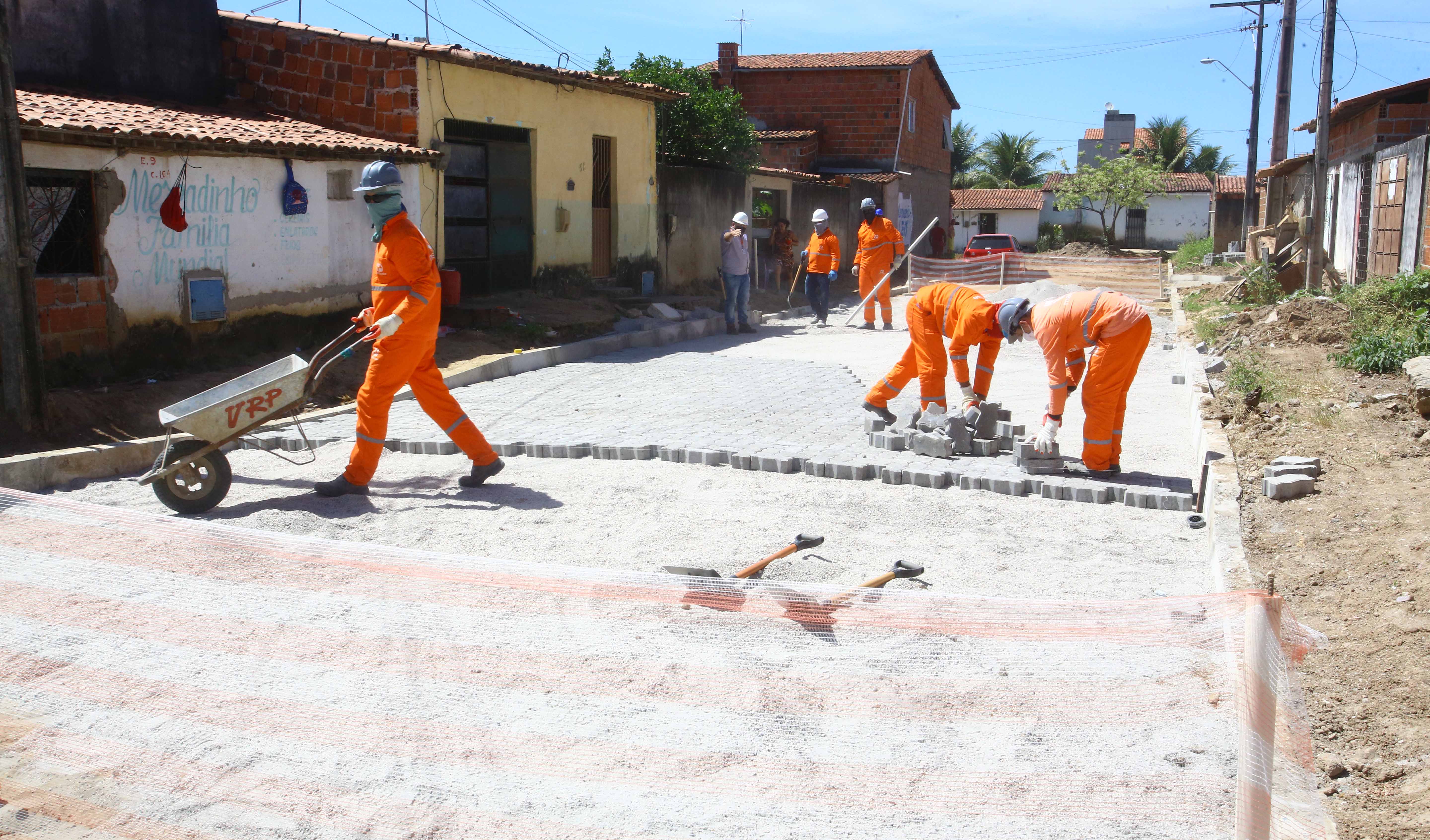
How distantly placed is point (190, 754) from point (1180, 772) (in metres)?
2.91

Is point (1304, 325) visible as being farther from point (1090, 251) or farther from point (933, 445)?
point (1090, 251)

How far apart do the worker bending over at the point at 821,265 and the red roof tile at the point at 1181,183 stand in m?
35.8

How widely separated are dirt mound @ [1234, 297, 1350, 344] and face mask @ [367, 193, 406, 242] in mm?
8860

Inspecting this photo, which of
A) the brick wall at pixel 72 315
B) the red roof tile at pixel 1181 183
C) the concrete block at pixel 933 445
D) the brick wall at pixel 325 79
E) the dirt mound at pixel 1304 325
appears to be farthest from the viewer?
the red roof tile at pixel 1181 183

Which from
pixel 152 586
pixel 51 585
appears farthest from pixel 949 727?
pixel 51 585

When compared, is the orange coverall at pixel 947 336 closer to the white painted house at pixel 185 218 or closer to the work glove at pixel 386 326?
the work glove at pixel 386 326

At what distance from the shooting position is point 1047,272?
2361 centimetres

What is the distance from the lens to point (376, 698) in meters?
3.48

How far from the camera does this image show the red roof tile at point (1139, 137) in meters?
53.4

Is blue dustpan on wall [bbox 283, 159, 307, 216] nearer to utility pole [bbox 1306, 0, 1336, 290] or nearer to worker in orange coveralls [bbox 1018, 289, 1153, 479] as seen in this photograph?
worker in orange coveralls [bbox 1018, 289, 1153, 479]

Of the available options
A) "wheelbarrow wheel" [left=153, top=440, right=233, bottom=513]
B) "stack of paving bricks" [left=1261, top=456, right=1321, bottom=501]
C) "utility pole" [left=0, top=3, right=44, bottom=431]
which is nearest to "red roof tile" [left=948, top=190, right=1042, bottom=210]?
"stack of paving bricks" [left=1261, top=456, right=1321, bottom=501]

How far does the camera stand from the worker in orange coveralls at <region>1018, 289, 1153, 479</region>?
6.58 metres

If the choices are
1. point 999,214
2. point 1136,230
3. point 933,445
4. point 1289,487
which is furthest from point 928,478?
point 1136,230

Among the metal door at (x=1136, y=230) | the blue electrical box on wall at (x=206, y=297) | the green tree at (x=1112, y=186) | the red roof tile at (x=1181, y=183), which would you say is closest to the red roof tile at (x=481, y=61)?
the blue electrical box on wall at (x=206, y=297)
